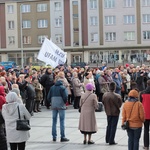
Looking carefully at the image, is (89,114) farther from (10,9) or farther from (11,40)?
(10,9)

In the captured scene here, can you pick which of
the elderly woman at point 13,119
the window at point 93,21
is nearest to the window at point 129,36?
the window at point 93,21

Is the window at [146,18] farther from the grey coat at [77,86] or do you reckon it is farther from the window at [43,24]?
the grey coat at [77,86]

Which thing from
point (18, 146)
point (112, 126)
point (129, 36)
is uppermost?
point (129, 36)

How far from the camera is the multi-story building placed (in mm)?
64812

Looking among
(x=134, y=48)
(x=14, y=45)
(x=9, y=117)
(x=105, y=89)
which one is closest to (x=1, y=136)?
(x=9, y=117)

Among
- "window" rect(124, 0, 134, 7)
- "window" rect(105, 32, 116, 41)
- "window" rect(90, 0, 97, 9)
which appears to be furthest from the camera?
"window" rect(90, 0, 97, 9)

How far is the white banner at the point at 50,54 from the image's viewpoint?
871 inches

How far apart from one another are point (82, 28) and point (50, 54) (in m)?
44.7

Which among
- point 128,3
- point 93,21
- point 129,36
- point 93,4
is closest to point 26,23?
point 93,21

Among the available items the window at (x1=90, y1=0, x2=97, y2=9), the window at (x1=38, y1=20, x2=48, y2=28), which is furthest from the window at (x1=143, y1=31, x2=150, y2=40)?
the window at (x1=38, y1=20, x2=48, y2=28)

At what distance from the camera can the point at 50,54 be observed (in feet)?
73.4

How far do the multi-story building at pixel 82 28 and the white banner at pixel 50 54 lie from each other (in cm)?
4041

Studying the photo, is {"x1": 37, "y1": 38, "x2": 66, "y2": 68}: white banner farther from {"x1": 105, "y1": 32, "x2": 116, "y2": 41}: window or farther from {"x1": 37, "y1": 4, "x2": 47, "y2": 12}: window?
{"x1": 37, "y1": 4, "x2": 47, "y2": 12}: window

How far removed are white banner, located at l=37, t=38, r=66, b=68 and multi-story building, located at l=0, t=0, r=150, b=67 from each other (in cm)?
4041
